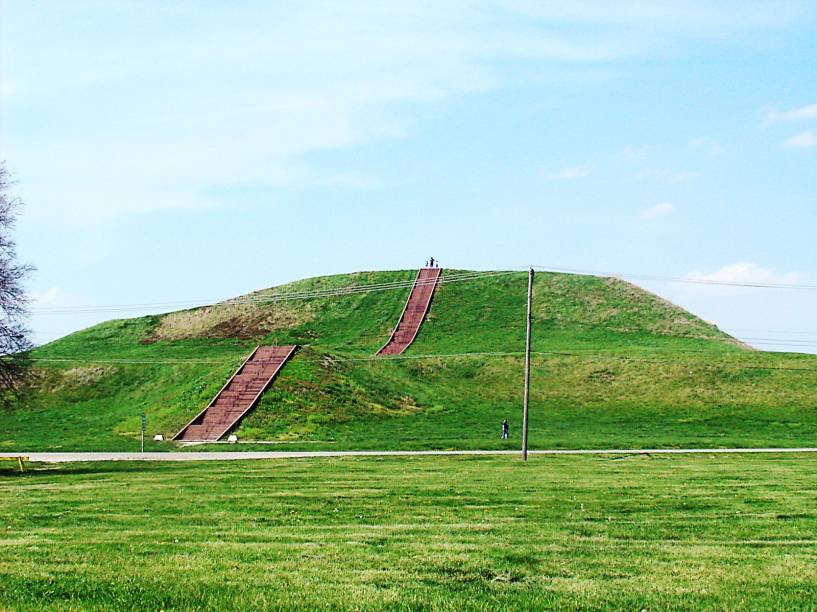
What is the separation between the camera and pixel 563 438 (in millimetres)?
61531

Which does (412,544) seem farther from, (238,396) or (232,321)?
(232,321)

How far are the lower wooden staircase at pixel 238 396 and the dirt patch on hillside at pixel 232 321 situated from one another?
88.9 feet

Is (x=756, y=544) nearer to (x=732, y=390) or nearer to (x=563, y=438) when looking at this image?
(x=563, y=438)

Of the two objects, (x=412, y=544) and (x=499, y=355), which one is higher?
(x=499, y=355)

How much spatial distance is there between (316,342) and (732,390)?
41750mm

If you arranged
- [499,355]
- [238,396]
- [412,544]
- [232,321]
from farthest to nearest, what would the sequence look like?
1. [232,321]
2. [499,355]
3. [238,396]
4. [412,544]

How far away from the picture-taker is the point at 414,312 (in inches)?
4313

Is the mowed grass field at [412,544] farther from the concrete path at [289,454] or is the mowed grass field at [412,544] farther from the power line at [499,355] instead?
the power line at [499,355]

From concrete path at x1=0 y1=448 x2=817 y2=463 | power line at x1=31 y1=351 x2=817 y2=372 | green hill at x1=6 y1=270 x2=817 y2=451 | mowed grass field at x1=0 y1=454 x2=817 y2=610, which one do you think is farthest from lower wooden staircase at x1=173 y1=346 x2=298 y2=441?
mowed grass field at x1=0 y1=454 x2=817 y2=610

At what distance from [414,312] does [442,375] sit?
23.8 metres

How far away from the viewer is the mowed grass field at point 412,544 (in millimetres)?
11617

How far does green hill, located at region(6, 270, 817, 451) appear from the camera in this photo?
6619cm

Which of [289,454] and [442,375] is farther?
[442,375]

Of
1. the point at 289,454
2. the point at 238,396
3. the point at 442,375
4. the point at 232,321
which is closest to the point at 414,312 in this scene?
the point at 232,321
